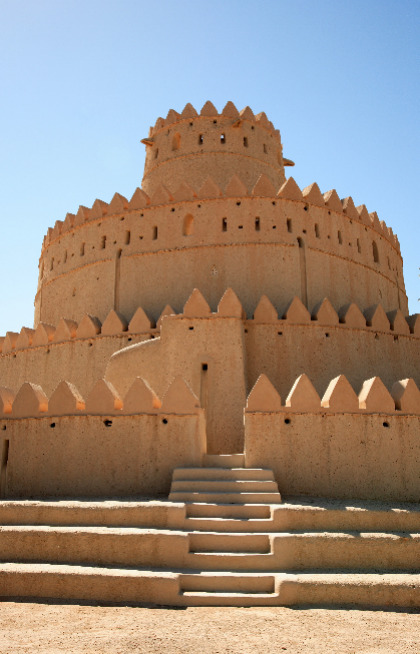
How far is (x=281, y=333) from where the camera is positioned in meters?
11.9

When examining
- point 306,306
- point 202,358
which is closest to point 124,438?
point 202,358

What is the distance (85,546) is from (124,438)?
2.02 meters

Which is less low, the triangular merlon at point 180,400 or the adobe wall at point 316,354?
the adobe wall at point 316,354

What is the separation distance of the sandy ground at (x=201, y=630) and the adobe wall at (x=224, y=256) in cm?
835

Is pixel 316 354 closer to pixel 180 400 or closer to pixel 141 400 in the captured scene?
pixel 180 400

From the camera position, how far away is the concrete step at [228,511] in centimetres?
674

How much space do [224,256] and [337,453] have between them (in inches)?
Answer: 274

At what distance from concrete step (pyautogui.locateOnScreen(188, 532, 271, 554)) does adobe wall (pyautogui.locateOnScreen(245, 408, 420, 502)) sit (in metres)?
1.47

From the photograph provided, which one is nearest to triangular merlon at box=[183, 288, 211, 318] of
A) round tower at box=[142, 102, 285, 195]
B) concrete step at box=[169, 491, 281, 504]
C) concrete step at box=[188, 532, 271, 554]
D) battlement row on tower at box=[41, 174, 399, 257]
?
battlement row on tower at box=[41, 174, 399, 257]

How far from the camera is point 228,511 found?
6.77 meters

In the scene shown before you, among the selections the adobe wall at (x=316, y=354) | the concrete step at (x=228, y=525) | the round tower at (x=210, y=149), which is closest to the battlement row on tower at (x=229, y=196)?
the round tower at (x=210, y=149)

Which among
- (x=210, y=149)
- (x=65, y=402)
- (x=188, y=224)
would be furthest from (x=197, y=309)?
(x=210, y=149)

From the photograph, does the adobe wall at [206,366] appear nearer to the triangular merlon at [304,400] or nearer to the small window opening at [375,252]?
the triangular merlon at [304,400]

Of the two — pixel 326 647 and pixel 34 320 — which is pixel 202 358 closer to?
pixel 326 647
